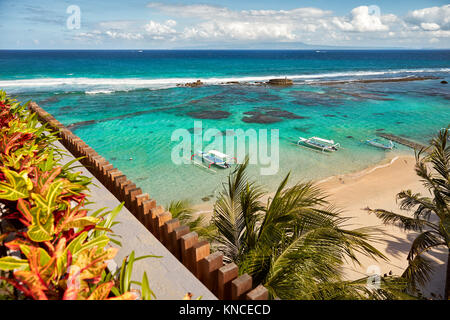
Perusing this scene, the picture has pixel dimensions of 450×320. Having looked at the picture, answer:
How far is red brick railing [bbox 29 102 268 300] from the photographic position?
2357 mm

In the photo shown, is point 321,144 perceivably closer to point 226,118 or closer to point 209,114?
point 226,118

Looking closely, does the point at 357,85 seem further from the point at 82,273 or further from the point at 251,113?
the point at 82,273

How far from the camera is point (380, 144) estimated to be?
1836 cm

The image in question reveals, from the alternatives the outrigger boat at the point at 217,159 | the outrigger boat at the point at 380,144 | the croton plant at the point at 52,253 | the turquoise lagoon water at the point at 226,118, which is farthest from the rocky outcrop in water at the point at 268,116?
the croton plant at the point at 52,253

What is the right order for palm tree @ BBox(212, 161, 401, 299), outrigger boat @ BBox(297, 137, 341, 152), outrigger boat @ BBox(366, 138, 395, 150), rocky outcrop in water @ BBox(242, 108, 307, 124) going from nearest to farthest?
palm tree @ BBox(212, 161, 401, 299), outrigger boat @ BBox(297, 137, 341, 152), outrigger boat @ BBox(366, 138, 395, 150), rocky outcrop in water @ BBox(242, 108, 307, 124)

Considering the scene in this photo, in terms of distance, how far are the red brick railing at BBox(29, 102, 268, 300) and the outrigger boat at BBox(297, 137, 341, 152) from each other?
15.4m

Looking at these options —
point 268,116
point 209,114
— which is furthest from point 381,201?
point 209,114

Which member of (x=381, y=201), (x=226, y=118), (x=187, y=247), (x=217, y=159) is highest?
(x=187, y=247)

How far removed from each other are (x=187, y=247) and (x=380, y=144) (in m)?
18.9

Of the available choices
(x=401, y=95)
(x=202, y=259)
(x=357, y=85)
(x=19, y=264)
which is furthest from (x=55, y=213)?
(x=357, y=85)

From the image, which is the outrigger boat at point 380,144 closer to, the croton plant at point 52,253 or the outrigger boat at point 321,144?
the outrigger boat at point 321,144

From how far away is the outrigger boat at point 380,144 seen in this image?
17936 millimetres

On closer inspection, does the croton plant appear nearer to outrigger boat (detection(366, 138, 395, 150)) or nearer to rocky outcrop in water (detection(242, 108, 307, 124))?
outrigger boat (detection(366, 138, 395, 150))

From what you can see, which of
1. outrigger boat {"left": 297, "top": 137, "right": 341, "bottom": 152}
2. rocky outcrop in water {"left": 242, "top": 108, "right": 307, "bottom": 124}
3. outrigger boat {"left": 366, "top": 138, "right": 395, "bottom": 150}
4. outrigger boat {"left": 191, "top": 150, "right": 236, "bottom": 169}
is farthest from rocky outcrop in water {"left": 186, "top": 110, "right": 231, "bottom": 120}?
outrigger boat {"left": 366, "top": 138, "right": 395, "bottom": 150}
